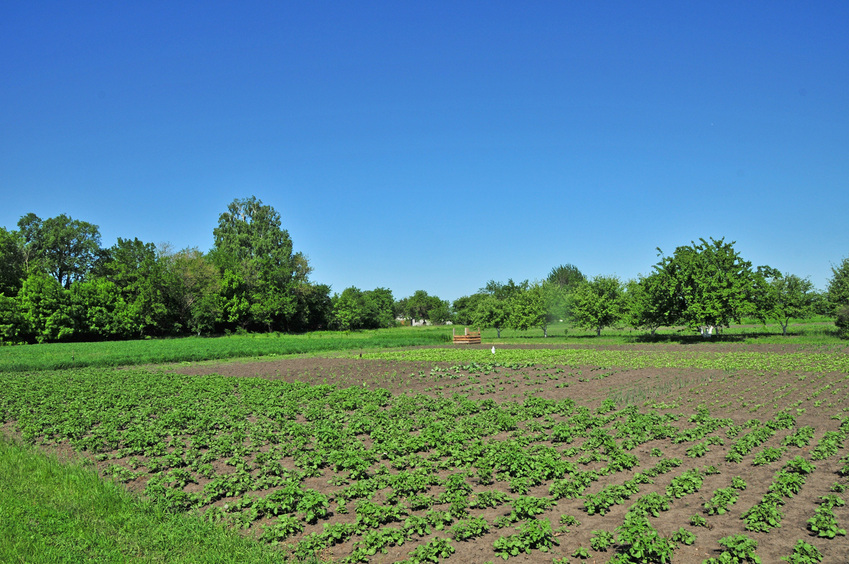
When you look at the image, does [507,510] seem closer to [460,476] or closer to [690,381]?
[460,476]

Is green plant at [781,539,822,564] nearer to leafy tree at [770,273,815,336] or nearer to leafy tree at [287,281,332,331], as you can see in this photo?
leafy tree at [770,273,815,336]

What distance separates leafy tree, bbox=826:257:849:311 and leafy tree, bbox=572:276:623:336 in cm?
1925

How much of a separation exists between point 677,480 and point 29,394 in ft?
72.7

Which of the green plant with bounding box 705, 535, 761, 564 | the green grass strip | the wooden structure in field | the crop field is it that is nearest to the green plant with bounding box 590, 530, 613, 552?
the crop field

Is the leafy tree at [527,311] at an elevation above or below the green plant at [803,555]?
above

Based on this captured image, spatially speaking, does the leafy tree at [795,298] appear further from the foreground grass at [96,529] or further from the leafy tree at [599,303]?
the foreground grass at [96,529]

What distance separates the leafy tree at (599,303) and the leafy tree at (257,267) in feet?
145

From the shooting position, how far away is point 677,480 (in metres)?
8.72

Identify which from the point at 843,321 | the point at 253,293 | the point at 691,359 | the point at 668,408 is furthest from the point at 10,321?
the point at 843,321

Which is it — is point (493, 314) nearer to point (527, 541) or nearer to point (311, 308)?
point (311, 308)

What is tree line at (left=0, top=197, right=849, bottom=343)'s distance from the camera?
4459 cm

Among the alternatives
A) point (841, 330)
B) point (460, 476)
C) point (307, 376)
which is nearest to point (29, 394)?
point (307, 376)

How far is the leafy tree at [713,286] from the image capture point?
42.6 meters

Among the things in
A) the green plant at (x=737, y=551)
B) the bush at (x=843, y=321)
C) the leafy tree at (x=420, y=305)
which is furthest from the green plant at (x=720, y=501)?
the leafy tree at (x=420, y=305)
